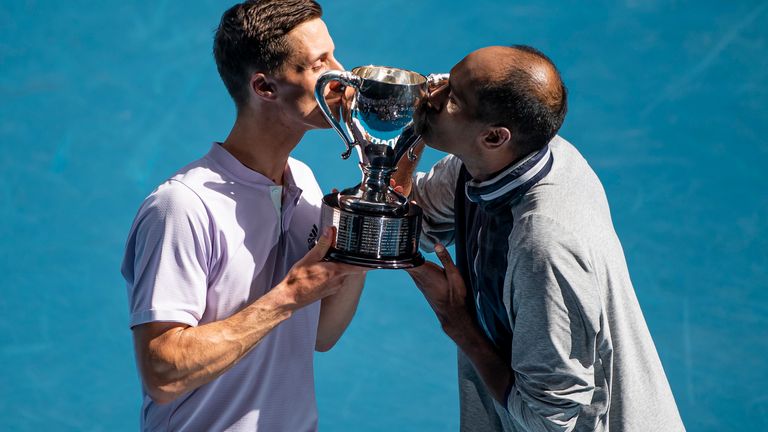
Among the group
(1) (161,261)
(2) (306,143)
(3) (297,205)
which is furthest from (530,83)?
(2) (306,143)

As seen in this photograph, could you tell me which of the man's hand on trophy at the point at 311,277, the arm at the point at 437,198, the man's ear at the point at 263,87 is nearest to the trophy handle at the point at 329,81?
the man's ear at the point at 263,87

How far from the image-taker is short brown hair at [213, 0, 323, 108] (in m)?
1.79

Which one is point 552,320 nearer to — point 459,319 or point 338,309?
point 459,319

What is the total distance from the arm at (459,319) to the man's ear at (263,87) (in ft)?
1.38

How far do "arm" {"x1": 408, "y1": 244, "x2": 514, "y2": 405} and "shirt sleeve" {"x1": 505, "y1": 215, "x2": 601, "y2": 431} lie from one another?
10 centimetres

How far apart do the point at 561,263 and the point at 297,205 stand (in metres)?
0.59

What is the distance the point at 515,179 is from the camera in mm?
1701

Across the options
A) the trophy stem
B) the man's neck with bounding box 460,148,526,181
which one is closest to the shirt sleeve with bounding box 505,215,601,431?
the man's neck with bounding box 460,148,526,181

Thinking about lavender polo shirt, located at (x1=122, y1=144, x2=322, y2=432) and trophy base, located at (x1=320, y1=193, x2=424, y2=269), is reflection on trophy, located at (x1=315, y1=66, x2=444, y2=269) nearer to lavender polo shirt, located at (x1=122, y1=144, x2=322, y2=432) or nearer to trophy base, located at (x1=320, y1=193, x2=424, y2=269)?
trophy base, located at (x1=320, y1=193, x2=424, y2=269)

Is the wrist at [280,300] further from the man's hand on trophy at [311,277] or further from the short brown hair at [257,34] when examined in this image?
the short brown hair at [257,34]

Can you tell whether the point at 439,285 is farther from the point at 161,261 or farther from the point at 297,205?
the point at 161,261

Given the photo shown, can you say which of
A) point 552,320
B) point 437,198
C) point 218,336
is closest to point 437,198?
point 437,198

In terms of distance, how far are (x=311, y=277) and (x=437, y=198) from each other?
475mm

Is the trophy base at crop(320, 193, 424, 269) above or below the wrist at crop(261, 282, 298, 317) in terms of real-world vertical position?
above
